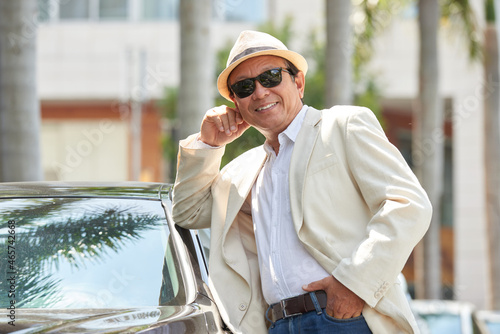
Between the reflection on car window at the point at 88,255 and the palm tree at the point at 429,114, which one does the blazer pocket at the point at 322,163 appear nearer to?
the reflection on car window at the point at 88,255

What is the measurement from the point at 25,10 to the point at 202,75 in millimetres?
1887

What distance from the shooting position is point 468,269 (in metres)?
26.7

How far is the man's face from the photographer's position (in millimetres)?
3291

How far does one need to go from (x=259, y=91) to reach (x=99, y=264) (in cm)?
86

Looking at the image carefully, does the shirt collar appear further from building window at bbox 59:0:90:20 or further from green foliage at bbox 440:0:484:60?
building window at bbox 59:0:90:20

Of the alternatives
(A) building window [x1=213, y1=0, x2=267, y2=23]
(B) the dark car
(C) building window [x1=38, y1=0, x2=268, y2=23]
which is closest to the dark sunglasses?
(B) the dark car

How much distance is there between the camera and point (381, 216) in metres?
2.88

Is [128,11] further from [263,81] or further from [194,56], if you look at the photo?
[263,81]

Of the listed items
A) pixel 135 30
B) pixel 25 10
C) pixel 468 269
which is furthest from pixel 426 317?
pixel 135 30

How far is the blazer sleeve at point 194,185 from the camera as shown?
3379 mm

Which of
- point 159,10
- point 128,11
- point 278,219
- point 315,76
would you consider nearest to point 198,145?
point 278,219

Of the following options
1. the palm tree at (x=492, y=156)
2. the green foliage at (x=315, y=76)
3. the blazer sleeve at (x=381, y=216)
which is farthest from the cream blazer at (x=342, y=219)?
the palm tree at (x=492, y=156)

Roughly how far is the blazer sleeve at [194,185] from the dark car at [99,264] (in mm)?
64

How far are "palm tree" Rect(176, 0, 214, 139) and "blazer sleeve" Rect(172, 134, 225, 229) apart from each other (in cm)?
524
